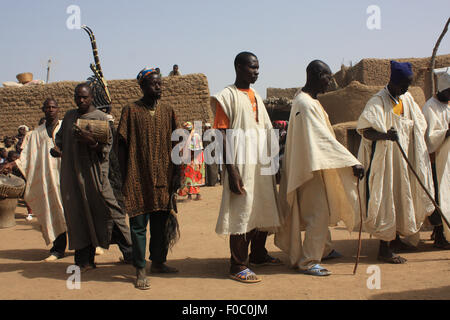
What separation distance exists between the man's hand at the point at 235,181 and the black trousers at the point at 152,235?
800 mm

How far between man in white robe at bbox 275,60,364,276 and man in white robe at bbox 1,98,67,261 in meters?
2.97

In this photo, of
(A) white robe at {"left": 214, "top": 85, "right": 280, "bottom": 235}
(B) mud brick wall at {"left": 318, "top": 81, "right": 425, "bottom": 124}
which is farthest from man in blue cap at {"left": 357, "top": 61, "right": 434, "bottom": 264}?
(B) mud brick wall at {"left": 318, "top": 81, "right": 425, "bottom": 124}

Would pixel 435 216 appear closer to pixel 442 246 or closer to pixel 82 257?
pixel 442 246

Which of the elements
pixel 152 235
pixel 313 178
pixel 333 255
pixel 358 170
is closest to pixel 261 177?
pixel 313 178

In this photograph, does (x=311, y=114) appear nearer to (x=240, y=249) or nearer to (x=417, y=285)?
(x=240, y=249)

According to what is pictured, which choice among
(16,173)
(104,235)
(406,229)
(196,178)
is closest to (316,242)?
(406,229)

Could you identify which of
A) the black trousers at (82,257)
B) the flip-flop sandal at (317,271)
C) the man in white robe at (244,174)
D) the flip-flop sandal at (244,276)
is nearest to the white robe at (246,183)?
the man in white robe at (244,174)

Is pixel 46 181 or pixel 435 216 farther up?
pixel 46 181

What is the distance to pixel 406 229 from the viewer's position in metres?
4.91

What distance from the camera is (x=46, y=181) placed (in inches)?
237

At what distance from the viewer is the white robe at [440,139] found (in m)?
5.34

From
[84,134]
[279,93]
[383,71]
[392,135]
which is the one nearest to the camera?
[84,134]

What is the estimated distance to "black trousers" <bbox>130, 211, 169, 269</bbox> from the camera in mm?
4223

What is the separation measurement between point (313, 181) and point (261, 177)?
55 centimetres
